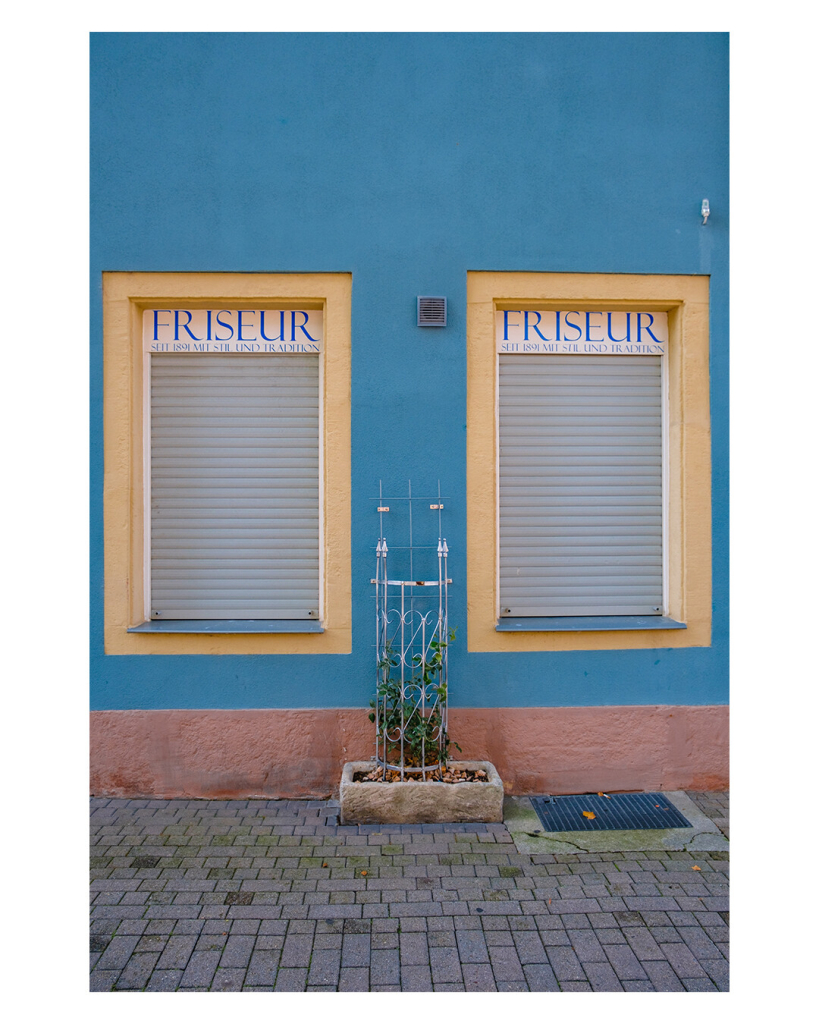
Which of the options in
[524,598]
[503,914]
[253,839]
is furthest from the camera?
[524,598]

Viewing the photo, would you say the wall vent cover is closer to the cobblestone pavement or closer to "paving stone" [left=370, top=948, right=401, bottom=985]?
the cobblestone pavement

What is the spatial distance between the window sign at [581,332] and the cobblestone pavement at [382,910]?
131 inches

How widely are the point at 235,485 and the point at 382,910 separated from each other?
2937 mm

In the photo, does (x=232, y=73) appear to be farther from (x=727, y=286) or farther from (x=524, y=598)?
(x=524, y=598)

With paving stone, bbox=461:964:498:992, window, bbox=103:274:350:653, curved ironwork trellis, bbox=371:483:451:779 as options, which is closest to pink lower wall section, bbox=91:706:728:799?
curved ironwork trellis, bbox=371:483:451:779

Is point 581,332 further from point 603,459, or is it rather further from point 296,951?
point 296,951

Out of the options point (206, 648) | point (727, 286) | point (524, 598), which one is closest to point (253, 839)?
point (206, 648)

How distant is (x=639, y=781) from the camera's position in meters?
4.98

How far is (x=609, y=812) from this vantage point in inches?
183

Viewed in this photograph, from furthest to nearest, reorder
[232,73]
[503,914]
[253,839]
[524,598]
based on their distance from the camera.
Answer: [524,598]
[232,73]
[253,839]
[503,914]

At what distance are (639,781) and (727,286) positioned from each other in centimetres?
360

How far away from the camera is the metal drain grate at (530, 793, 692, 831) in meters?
4.47

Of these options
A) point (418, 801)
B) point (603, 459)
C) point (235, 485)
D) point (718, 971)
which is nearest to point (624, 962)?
point (718, 971)

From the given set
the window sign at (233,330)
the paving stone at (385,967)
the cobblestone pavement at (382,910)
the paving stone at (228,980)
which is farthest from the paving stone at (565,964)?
the window sign at (233,330)
